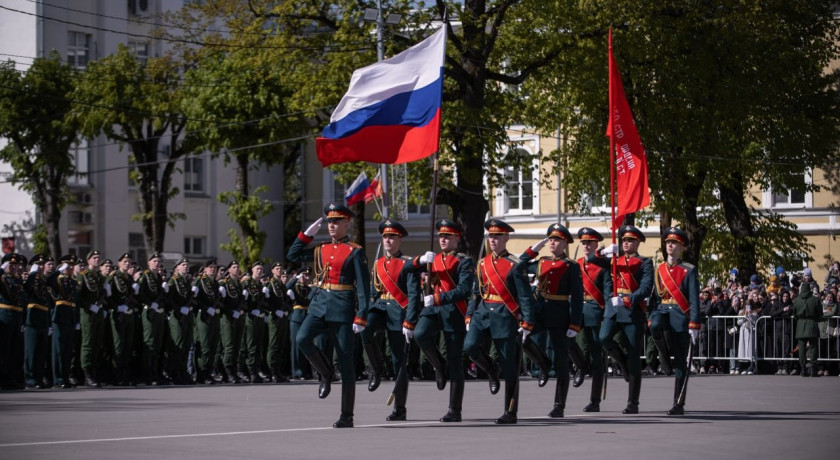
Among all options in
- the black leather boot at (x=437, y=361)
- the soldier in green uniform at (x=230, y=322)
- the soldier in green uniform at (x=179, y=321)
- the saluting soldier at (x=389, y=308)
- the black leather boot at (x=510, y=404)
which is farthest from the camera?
the soldier in green uniform at (x=230, y=322)

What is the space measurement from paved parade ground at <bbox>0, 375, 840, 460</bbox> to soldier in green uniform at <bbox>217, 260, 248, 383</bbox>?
3.03 meters

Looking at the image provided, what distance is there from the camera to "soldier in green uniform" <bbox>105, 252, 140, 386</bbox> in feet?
70.8

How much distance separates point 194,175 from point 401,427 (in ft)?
138

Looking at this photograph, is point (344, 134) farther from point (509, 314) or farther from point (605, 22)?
point (605, 22)

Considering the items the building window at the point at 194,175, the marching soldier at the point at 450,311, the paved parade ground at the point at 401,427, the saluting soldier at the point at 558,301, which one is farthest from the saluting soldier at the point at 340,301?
the building window at the point at 194,175

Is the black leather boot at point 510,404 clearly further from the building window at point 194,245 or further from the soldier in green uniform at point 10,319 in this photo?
the building window at point 194,245

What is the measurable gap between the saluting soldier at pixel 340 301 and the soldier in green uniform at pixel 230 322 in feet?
31.3

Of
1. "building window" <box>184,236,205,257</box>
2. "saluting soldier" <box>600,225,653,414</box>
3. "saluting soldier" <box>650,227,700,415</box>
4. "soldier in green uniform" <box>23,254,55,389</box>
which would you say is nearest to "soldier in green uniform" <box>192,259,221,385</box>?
"soldier in green uniform" <box>23,254,55,389</box>

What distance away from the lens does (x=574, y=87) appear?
32.4 m

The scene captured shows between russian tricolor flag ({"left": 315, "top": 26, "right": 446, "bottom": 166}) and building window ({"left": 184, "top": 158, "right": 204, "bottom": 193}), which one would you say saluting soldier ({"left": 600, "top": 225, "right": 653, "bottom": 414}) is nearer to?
russian tricolor flag ({"left": 315, "top": 26, "right": 446, "bottom": 166})

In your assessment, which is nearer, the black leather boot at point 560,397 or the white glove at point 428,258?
the white glove at point 428,258

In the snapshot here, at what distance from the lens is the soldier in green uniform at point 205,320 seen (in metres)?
22.8

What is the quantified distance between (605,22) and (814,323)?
8.35 meters

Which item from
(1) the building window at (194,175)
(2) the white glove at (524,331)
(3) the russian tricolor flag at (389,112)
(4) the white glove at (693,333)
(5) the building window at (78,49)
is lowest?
(4) the white glove at (693,333)
